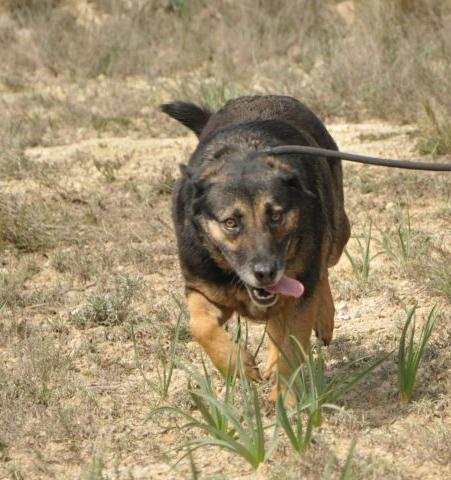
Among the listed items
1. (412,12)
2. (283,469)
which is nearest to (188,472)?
(283,469)

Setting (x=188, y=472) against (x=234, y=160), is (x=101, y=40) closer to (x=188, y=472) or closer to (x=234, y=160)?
(x=234, y=160)

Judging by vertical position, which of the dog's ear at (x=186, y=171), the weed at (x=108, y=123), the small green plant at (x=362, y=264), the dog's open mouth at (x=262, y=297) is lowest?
the small green plant at (x=362, y=264)

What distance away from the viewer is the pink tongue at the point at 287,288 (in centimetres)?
453

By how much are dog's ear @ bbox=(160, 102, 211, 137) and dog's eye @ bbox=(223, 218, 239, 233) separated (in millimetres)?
1749

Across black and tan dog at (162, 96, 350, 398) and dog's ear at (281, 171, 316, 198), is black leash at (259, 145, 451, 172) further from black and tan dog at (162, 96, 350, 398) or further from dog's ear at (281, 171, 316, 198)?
black and tan dog at (162, 96, 350, 398)

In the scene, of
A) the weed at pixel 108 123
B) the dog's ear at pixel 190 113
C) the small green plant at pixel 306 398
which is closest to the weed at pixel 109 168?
the weed at pixel 108 123

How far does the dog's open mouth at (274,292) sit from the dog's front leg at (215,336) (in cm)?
25

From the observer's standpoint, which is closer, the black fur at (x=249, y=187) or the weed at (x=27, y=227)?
the black fur at (x=249, y=187)

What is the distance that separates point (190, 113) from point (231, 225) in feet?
5.94

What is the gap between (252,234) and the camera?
4480 millimetres

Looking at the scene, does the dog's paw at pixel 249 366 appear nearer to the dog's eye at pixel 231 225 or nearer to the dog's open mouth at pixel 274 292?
the dog's open mouth at pixel 274 292

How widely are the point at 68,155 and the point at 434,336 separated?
4.91 metres

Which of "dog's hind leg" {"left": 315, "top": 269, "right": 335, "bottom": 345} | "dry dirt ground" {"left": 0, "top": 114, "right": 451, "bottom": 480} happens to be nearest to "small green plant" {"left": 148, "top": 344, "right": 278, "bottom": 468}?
"dry dirt ground" {"left": 0, "top": 114, "right": 451, "bottom": 480}

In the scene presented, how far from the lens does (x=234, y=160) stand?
4.88 metres
